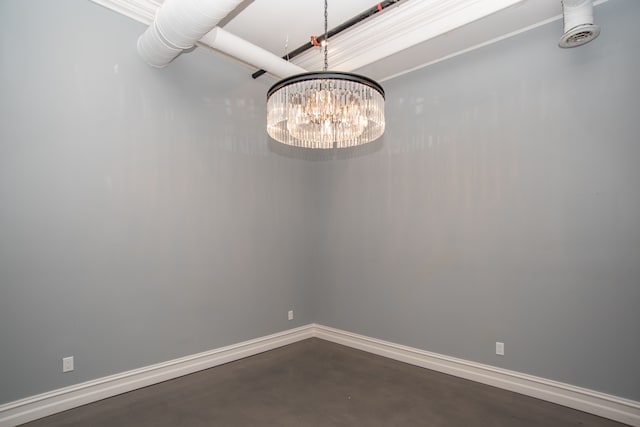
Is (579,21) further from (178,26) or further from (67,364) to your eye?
(67,364)

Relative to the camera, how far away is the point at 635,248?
2.46 meters

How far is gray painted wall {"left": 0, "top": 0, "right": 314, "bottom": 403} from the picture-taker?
7.90 ft

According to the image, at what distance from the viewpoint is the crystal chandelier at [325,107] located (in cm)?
203

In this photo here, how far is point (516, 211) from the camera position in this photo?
298cm

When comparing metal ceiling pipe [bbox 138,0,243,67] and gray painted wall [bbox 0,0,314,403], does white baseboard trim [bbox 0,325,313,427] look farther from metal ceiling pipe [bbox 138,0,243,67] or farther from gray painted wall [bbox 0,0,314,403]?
metal ceiling pipe [bbox 138,0,243,67]

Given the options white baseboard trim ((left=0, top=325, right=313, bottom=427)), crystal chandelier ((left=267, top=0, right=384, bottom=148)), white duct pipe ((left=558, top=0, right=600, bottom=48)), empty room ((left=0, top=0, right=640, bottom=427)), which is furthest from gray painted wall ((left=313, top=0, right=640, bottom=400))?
crystal chandelier ((left=267, top=0, right=384, bottom=148))

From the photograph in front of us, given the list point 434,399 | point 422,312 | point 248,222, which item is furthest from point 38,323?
point 422,312

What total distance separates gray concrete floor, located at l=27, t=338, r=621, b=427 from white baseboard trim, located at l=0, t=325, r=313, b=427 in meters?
0.06

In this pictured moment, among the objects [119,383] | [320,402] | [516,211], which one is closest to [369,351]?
[320,402]

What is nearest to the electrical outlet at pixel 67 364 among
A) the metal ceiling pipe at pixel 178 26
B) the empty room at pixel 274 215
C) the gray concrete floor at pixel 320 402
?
the empty room at pixel 274 215

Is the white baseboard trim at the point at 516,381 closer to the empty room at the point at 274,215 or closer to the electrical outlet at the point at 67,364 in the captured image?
the empty room at the point at 274,215

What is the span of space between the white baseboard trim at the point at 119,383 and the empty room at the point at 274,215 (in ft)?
0.05

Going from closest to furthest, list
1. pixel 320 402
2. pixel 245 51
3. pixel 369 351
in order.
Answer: pixel 320 402, pixel 245 51, pixel 369 351

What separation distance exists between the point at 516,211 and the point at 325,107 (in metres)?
2.02
